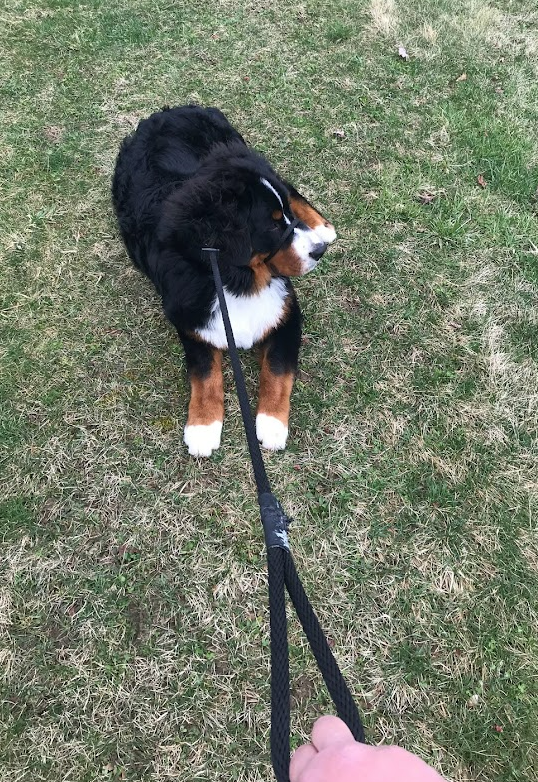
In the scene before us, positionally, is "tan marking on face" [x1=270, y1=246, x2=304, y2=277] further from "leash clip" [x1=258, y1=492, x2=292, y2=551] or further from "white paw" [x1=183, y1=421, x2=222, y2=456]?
"leash clip" [x1=258, y1=492, x2=292, y2=551]

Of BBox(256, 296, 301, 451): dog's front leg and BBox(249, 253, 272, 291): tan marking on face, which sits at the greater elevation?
BBox(249, 253, 272, 291): tan marking on face

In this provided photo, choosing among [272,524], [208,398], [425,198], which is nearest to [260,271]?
[208,398]

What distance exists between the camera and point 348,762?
91 cm

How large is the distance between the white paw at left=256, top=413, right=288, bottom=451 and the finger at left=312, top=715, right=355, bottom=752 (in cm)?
187

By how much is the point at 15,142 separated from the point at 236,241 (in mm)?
2859

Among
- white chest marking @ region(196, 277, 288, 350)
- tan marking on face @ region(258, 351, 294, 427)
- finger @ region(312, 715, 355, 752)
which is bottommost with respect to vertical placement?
tan marking on face @ region(258, 351, 294, 427)

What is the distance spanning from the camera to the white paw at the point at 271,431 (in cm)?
288

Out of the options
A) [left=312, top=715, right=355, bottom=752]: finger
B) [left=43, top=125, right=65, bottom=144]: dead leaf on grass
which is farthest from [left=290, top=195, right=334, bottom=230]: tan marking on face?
[left=312, top=715, right=355, bottom=752]: finger

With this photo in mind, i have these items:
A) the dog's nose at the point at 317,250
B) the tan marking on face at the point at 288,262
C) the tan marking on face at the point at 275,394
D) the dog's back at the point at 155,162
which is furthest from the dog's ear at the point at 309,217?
the tan marking on face at the point at 275,394

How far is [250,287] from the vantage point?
270 cm

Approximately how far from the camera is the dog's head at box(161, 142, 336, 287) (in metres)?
2.30

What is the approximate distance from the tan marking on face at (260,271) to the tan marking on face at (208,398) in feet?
1.51

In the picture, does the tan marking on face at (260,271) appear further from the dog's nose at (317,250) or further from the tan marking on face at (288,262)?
the dog's nose at (317,250)

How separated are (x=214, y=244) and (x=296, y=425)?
115 cm
